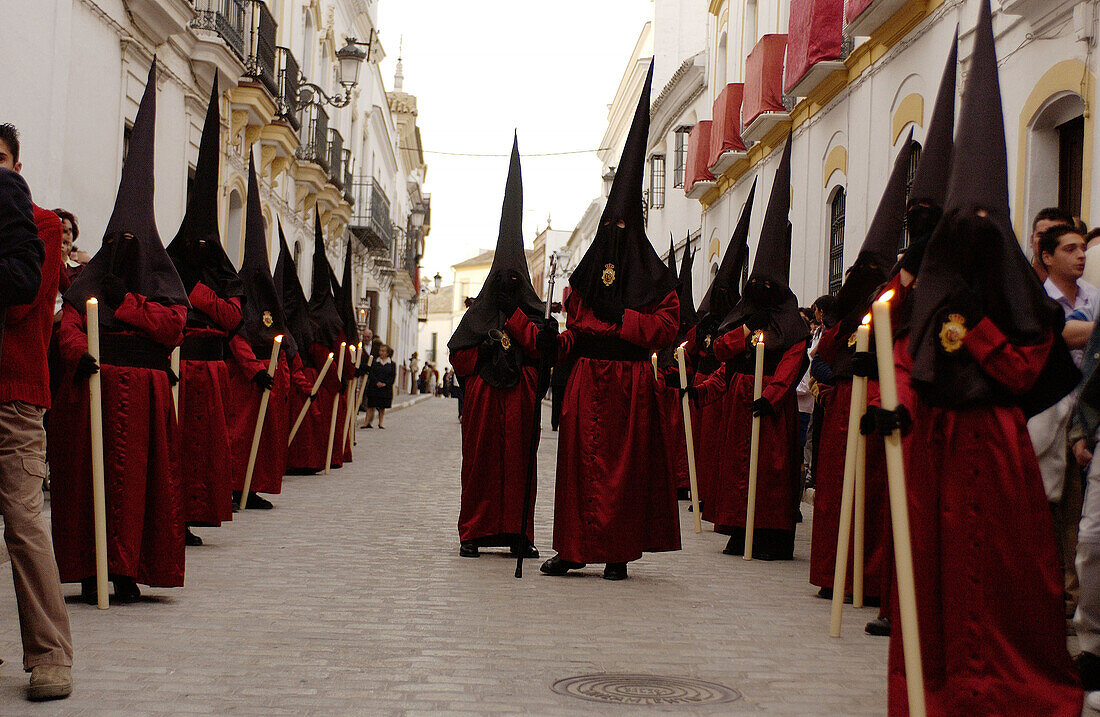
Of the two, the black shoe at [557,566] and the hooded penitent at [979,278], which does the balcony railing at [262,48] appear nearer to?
the black shoe at [557,566]

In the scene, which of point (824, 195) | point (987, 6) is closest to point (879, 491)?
point (987, 6)

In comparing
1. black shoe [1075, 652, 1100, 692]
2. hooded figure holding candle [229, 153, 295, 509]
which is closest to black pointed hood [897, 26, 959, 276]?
black shoe [1075, 652, 1100, 692]

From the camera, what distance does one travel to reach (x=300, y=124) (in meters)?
24.0

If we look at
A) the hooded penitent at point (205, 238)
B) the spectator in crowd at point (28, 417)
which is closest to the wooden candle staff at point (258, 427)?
the hooded penitent at point (205, 238)

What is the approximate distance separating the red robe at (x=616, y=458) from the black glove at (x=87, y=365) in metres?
3.03

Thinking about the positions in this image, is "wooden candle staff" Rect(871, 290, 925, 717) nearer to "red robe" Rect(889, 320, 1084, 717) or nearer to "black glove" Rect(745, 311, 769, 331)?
"red robe" Rect(889, 320, 1084, 717)

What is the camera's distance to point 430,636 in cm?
587

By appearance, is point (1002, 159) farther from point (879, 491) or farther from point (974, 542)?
point (879, 491)

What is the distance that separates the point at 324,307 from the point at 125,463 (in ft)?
29.5

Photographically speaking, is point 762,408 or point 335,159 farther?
point 335,159

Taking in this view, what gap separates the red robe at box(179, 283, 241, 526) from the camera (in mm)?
8484

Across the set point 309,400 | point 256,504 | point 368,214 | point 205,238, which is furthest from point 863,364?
point 368,214

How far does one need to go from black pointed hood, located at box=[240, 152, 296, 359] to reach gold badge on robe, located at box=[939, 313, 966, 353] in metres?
6.76

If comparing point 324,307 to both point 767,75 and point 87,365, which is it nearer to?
point 767,75
